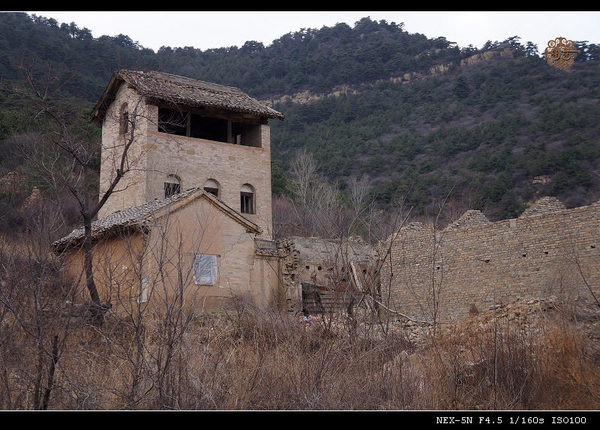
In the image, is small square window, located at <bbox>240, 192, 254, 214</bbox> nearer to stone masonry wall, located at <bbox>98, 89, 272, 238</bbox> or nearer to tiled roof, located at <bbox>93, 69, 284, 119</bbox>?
stone masonry wall, located at <bbox>98, 89, 272, 238</bbox>

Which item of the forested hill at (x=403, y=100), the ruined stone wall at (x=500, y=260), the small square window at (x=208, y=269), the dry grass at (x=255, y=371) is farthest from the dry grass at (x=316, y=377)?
the forested hill at (x=403, y=100)

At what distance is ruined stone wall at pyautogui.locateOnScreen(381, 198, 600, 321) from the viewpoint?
15461mm

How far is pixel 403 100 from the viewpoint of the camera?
59.8 metres

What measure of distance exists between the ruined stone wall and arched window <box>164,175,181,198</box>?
29.0 feet

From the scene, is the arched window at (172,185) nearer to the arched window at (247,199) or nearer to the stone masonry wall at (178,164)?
the stone masonry wall at (178,164)

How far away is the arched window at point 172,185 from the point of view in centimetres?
2355

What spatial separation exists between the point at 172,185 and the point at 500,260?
12.4 metres

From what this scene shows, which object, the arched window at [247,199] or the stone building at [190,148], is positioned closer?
the stone building at [190,148]

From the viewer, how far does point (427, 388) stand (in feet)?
24.4

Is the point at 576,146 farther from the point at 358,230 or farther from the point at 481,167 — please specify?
the point at 358,230

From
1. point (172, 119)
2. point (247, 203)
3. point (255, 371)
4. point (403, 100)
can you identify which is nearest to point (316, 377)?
point (255, 371)

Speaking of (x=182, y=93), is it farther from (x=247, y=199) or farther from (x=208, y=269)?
(x=208, y=269)

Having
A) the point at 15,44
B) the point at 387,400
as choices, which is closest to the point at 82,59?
the point at 15,44
